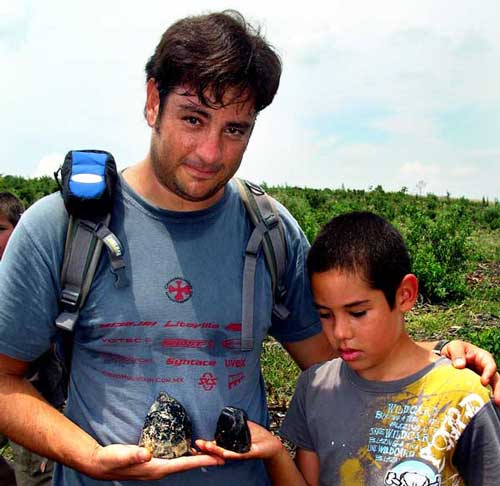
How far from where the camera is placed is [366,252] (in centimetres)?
268

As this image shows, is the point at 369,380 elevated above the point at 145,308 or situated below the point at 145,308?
below

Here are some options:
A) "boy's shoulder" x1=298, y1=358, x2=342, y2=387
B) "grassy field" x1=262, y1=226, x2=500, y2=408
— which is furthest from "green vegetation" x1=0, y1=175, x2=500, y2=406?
"boy's shoulder" x1=298, y1=358, x2=342, y2=387

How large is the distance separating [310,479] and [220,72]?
164 centimetres

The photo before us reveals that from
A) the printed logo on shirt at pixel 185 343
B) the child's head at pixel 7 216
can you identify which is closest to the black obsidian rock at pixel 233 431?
the printed logo on shirt at pixel 185 343

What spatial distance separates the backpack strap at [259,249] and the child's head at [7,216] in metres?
2.49

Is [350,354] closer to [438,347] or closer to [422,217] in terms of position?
[438,347]

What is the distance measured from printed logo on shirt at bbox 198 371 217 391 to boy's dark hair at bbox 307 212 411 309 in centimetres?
56


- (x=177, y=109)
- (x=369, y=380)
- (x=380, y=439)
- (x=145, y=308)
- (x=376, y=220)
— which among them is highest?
(x=177, y=109)

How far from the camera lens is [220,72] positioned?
2594 mm

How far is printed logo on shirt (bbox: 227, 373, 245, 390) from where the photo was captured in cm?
271

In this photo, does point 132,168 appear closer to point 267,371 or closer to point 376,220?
point 376,220

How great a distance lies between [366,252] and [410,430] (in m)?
0.68

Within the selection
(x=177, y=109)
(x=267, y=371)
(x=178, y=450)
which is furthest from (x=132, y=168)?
(x=267, y=371)

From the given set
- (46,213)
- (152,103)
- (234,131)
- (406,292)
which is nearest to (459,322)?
(406,292)
